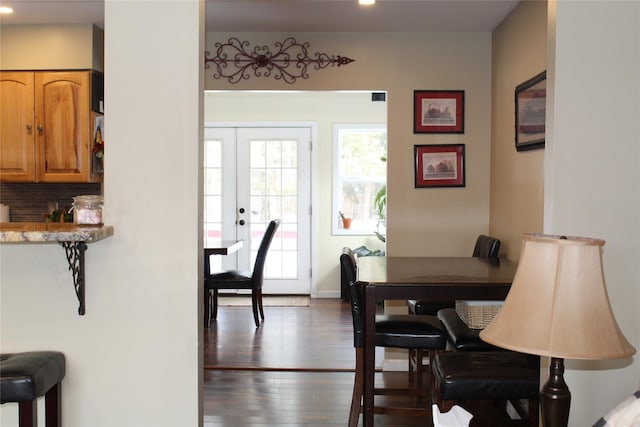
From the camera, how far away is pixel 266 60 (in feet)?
15.9

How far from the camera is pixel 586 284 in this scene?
164cm

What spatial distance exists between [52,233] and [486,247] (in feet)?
9.97

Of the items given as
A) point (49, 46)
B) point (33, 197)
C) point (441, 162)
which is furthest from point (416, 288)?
point (33, 197)

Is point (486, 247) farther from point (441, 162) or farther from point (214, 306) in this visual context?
point (214, 306)

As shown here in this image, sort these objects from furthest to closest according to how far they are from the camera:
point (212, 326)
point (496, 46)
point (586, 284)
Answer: point (212, 326) → point (496, 46) → point (586, 284)

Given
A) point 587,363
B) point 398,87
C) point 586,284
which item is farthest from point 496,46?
point 586,284

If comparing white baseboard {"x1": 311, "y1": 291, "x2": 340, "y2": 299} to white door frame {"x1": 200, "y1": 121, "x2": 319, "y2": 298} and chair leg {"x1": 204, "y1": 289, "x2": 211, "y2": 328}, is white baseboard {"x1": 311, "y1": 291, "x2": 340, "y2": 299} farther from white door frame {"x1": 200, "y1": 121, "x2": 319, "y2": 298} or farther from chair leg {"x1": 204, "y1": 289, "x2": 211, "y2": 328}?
chair leg {"x1": 204, "y1": 289, "x2": 211, "y2": 328}

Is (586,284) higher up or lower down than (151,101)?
lower down

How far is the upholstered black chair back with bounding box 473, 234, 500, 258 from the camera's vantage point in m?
4.20

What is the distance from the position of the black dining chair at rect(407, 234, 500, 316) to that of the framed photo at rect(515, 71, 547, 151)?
68cm

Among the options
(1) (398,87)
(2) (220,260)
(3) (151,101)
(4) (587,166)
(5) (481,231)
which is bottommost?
(2) (220,260)

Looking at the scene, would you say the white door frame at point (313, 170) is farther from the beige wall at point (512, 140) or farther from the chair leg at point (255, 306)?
the beige wall at point (512, 140)

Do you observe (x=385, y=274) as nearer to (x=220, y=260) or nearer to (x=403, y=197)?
(x=403, y=197)

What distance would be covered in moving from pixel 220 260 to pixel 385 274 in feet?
14.3
